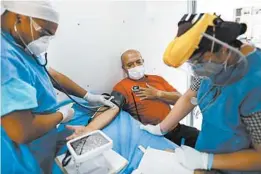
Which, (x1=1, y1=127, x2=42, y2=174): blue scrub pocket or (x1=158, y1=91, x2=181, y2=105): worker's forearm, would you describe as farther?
(x1=158, y1=91, x2=181, y2=105): worker's forearm

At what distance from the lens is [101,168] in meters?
1.06

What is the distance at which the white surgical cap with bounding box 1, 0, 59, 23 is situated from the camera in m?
0.78

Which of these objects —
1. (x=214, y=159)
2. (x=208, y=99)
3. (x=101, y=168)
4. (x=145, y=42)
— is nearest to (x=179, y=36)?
(x=208, y=99)

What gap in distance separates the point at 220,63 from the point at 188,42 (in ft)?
0.55

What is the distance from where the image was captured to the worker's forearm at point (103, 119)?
143 centimetres

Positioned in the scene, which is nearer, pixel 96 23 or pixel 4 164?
pixel 4 164

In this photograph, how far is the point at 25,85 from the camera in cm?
79

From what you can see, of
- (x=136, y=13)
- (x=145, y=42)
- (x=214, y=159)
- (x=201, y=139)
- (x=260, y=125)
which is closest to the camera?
(x=260, y=125)

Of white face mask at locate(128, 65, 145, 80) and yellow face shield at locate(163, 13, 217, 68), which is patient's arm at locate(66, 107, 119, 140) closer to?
white face mask at locate(128, 65, 145, 80)

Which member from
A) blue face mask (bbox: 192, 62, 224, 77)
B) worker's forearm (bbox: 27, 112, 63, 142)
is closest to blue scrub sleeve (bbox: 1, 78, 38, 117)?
worker's forearm (bbox: 27, 112, 63, 142)

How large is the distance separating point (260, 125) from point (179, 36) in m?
0.45

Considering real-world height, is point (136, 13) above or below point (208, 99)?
above

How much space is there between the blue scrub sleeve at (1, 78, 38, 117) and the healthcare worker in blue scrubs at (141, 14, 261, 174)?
20.4 inches

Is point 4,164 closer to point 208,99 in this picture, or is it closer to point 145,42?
point 208,99
